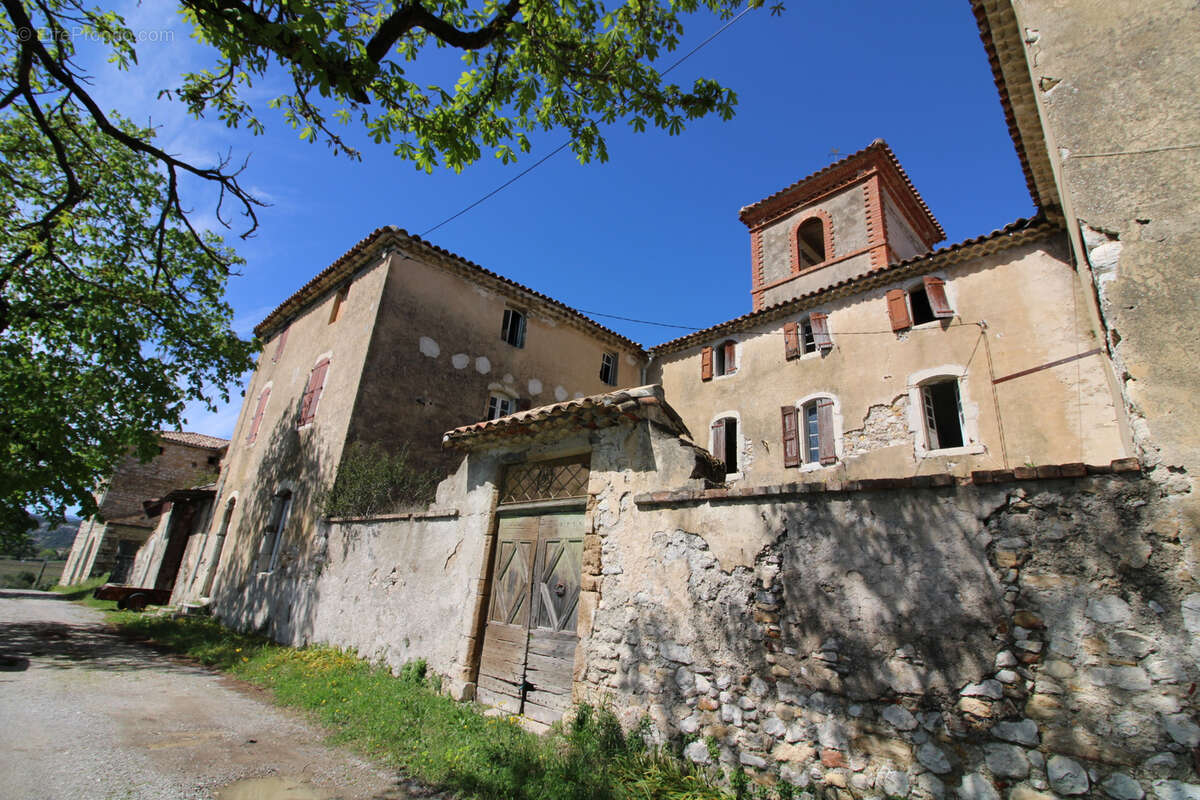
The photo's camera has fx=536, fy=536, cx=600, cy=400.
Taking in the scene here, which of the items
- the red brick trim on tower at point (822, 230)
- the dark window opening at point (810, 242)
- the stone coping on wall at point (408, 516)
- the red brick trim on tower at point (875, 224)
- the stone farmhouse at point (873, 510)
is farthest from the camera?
the dark window opening at point (810, 242)

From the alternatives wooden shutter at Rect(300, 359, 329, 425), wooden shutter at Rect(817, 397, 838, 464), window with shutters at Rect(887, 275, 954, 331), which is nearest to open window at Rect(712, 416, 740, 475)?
wooden shutter at Rect(817, 397, 838, 464)

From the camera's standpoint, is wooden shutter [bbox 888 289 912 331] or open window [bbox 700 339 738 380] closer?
wooden shutter [bbox 888 289 912 331]

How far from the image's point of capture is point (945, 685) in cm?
334

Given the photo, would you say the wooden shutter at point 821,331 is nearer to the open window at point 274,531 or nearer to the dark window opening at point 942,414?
the dark window opening at point 942,414

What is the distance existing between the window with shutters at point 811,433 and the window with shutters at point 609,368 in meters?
5.25

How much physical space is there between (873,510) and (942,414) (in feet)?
31.7

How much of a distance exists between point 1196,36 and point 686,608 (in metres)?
5.98

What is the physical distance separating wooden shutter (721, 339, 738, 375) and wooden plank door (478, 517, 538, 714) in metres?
9.05

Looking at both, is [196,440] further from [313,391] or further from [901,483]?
[901,483]

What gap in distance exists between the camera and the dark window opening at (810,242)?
1723 centimetres

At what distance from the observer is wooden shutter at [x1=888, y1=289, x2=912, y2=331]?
1156 cm

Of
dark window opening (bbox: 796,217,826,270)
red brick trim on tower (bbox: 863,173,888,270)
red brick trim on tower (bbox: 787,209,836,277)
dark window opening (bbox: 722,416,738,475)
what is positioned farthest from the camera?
dark window opening (bbox: 796,217,826,270)

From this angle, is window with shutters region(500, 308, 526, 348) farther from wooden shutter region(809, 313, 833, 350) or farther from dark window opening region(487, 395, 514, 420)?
wooden shutter region(809, 313, 833, 350)

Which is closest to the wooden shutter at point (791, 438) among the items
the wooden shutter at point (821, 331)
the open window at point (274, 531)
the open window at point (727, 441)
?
the open window at point (727, 441)
